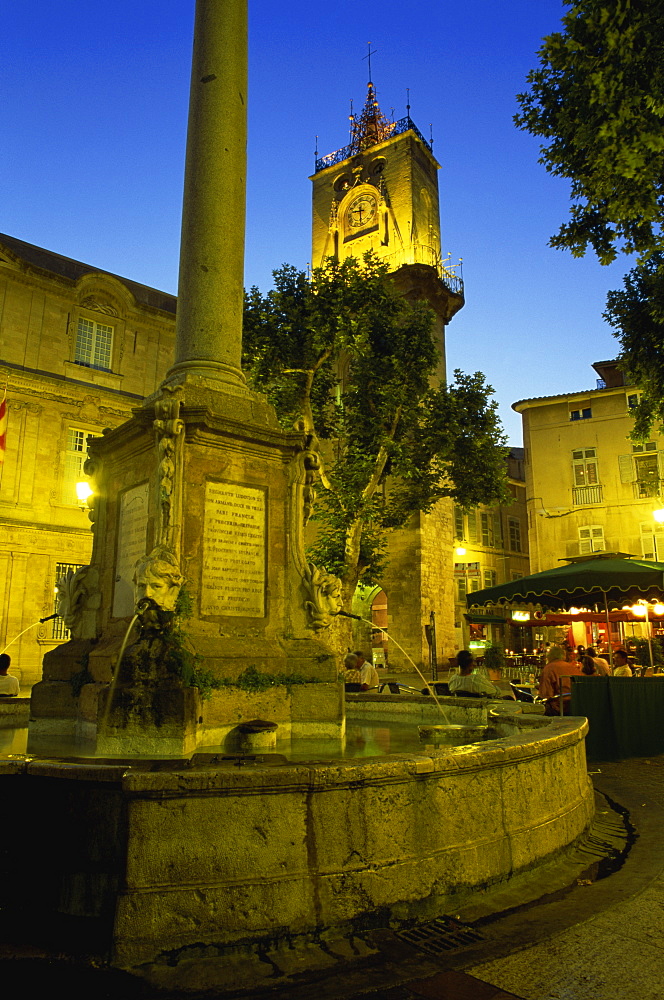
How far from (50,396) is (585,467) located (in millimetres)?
22376

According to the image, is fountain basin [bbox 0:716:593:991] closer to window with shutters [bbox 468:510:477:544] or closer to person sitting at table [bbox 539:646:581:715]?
person sitting at table [bbox 539:646:581:715]

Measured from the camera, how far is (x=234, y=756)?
4113mm

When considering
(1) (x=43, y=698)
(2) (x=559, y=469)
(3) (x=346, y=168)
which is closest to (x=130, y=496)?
(1) (x=43, y=698)

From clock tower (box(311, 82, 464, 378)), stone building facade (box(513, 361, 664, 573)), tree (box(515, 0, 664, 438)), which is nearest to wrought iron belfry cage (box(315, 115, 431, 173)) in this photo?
clock tower (box(311, 82, 464, 378))

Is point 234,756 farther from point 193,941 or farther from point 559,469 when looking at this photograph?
point 559,469

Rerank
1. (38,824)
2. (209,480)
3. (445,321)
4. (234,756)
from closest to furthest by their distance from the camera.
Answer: (38,824)
(234,756)
(209,480)
(445,321)

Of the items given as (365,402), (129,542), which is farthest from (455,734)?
(365,402)

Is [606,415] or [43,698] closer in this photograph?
[43,698]

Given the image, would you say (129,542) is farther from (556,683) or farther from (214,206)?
(556,683)

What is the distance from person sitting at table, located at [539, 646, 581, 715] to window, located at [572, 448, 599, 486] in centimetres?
2273

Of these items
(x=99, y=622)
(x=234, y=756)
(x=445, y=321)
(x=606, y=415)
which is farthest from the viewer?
(x=445, y=321)

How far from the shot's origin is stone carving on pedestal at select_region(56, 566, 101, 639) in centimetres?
674

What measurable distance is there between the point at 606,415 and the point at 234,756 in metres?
31.2

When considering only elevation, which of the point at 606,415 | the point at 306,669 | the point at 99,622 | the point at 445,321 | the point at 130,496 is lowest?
the point at 306,669
